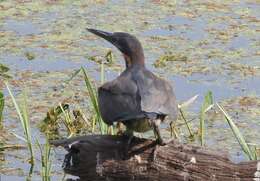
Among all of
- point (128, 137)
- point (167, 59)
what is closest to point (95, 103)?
point (128, 137)

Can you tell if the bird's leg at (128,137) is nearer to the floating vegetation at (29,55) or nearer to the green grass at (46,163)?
the green grass at (46,163)

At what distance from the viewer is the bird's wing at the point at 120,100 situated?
5.52 m

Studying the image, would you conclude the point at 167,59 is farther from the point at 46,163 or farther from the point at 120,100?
the point at 120,100

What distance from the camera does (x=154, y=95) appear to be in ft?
18.5

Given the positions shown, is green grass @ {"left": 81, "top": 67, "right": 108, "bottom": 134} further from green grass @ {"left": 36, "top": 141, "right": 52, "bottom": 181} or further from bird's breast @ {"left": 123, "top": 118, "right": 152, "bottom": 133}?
bird's breast @ {"left": 123, "top": 118, "right": 152, "bottom": 133}

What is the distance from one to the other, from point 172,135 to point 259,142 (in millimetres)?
703

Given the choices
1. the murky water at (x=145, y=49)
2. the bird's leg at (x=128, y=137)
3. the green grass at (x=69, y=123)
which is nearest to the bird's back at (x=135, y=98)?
the bird's leg at (x=128, y=137)

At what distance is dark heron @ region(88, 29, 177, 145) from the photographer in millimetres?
5492

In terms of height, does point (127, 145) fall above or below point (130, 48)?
below

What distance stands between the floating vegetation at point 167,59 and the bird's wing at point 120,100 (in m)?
2.80

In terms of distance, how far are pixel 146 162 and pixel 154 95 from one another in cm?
44

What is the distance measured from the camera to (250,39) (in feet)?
31.2

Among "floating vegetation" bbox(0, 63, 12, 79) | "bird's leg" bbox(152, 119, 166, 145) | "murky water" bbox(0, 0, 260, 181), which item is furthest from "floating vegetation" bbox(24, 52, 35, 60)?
"bird's leg" bbox(152, 119, 166, 145)

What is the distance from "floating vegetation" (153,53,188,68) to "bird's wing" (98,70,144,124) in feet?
9.18
